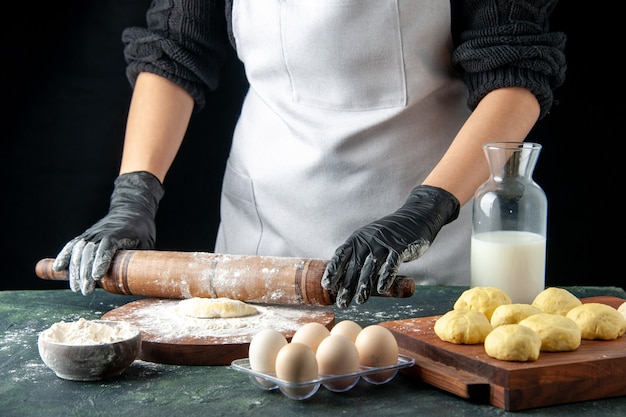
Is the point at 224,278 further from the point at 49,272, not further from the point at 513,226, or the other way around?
the point at 513,226

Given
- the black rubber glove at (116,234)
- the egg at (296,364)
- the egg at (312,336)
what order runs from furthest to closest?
1. the black rubber glove at (116,234)
2. the egg at (312,336)
3. the egg at (296,364)

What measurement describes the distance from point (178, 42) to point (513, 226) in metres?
1.17

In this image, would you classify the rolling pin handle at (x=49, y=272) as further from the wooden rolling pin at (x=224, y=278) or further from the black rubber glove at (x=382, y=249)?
the black rubber glove at (x=382, y=249)

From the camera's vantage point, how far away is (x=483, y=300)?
1.56m

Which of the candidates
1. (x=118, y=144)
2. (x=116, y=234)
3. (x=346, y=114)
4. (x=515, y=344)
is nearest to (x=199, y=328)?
(x=116, y=234)

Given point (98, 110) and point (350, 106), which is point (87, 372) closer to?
point (350, 106)

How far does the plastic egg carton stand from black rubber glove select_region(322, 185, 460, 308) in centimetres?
37

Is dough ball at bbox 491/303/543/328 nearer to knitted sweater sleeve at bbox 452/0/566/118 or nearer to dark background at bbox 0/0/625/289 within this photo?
knitted sweater sleeve at bbox 452/0/566/118

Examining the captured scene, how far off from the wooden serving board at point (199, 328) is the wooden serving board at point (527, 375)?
325 millimetres

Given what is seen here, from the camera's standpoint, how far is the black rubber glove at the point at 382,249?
5.77 feet

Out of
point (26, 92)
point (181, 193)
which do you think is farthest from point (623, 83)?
point (26, 92)

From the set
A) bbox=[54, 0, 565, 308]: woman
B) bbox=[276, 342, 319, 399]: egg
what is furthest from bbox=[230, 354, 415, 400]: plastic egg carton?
bbox=[54, 0, 565, 308]: woman

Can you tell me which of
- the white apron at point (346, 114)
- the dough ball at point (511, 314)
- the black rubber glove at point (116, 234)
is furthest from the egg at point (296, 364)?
the white apron at point (346, 114)

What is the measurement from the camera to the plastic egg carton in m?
1.27
